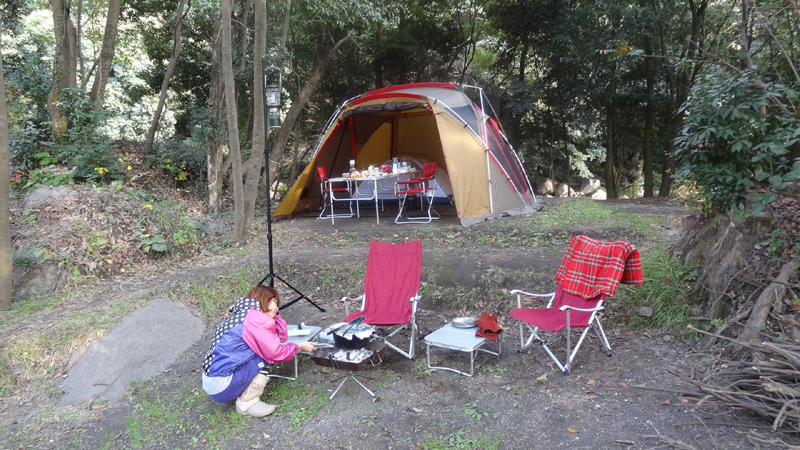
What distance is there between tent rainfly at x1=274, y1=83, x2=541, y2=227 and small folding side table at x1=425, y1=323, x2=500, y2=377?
3173mm

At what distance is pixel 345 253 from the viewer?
589 centimetres

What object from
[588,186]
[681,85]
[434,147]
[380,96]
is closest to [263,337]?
[380,96]

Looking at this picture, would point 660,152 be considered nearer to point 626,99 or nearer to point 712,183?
point 626,99

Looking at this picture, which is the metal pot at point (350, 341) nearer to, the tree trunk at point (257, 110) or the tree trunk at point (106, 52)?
the tree trunk at point (257, 110)

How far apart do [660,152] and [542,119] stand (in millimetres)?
2952

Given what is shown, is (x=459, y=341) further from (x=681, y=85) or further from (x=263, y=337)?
(x=681, y=85)

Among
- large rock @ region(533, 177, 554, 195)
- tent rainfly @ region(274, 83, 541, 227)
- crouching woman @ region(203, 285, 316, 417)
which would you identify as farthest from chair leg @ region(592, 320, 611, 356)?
large rock @ region(533, 177, 554, 195)

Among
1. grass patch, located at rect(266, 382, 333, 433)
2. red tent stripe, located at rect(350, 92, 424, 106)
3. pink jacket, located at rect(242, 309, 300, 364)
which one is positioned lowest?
grass patch, located at rect(266, 382, 333, 433)

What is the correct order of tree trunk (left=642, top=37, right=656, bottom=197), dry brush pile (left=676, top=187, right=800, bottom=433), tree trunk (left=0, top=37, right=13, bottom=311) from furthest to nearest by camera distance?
1. tree trunk (left=642, top=37, right=656, bottom=197)
2. tree trunk (left=0, top=37, right=13, bottom=311)
3. dry brush pile (left=676, top=187, right=800, bottom=433)

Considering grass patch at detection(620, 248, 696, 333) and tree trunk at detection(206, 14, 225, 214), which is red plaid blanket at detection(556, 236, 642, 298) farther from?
tree trunk at detection(206, 14, 225, 214)

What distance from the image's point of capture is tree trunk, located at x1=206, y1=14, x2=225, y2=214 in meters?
8.14

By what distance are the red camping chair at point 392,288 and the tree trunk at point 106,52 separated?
17.8 feet

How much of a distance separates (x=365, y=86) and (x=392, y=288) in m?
9.04

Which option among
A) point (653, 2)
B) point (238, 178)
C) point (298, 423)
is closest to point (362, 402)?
point (298, 423)
